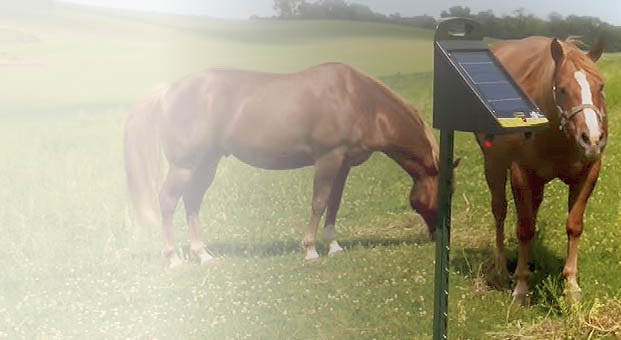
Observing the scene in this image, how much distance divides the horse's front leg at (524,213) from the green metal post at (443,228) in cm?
99

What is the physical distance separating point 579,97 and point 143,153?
186cm

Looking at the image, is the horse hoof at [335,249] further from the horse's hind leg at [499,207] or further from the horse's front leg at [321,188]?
the horse's hind leg at [499,207]

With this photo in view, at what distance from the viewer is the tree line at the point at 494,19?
150 inches

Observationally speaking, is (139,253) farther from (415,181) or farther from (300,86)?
(415,181)

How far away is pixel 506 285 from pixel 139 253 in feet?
6.18

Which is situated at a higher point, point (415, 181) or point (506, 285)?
point (415, 181)

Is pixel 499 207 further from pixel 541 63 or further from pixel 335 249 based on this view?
pixel 335 249

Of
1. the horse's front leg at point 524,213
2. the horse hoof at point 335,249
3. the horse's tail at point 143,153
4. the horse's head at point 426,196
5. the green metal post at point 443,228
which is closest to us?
the green metal post at point 443,228

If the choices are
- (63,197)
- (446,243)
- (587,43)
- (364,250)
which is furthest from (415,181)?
(63,197)

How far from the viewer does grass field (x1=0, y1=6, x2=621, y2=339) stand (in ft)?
11.6

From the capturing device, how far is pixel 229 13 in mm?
3693

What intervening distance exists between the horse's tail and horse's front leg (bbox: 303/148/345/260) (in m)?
0.68

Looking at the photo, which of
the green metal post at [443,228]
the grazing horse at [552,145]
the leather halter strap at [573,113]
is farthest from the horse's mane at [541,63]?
the green metal post at [443,228]

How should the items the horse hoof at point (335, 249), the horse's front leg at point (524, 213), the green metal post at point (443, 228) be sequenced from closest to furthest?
the green metal post at point (443, 228) → the horse hoof at point (335, 249) → the horse's front leg at point (524, 213)
